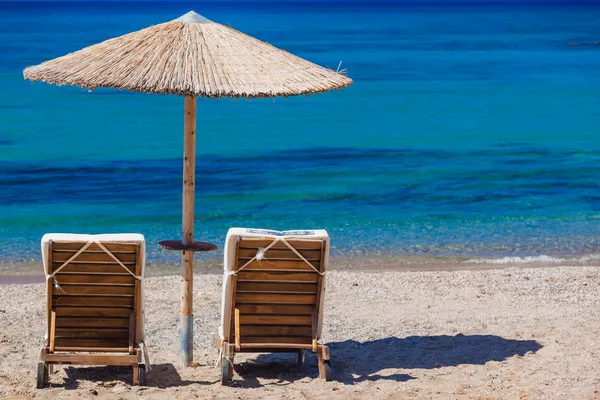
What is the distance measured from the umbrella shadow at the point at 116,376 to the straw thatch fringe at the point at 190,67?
1.81 meters

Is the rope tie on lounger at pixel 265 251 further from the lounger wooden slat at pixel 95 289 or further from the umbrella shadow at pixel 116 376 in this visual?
the umbrella shadow at pixel 116 376

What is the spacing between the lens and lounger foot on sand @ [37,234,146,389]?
5496mm

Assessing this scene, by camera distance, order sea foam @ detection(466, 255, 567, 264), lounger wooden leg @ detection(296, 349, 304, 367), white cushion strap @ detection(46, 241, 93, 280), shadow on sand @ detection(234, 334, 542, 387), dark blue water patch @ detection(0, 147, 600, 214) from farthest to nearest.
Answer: dark blue water patch @ detection(0, 147, 600, 214) < sea foam @ detection(466, 255, 567, 264) < lounger wooden leg @ detection(296, 349, 304, 367) < shadow on sand @ detection(234, 334, 542, 387) < white cushion strap @ detection(46, 241, 93, 280)

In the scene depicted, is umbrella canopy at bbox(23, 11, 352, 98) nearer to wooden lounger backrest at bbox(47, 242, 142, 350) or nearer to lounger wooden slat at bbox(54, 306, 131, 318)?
wooden lounger backrest at bbox(47, 242, 142, 350)

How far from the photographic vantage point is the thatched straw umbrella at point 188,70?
5.63 m

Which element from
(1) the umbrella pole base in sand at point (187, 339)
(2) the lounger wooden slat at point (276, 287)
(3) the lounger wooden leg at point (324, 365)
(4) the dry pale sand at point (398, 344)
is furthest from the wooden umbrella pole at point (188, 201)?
(3) the lounger wooden leg at point (324, 365)

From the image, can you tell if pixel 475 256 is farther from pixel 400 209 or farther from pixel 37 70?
pixel 37 70

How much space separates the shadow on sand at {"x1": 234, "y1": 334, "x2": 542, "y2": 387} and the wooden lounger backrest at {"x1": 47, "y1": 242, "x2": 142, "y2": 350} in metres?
0.84

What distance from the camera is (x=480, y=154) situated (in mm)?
20844

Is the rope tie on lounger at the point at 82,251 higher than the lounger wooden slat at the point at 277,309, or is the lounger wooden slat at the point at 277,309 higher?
the rope tie on lounger at the point at 82,251

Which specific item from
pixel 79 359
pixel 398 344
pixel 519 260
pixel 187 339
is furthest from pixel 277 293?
pixel 519 260

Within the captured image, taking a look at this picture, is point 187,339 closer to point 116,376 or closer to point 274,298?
point 116,376

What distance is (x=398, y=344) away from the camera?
6.84 meters

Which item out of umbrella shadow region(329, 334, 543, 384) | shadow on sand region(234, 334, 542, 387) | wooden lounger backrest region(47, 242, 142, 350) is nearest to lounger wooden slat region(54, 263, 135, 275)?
wooden lounger backrest region(47, 242, 142, 350)
